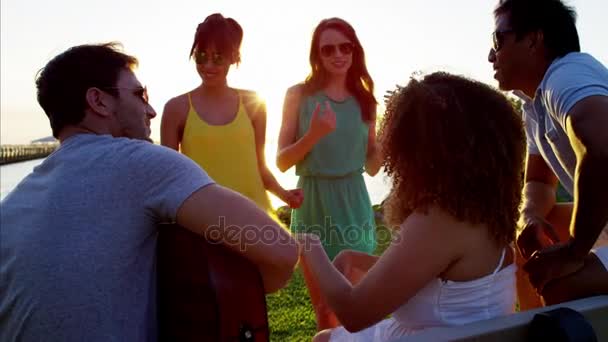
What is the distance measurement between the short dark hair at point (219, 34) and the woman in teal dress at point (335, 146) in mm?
445

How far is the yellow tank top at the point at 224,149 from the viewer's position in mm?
3852

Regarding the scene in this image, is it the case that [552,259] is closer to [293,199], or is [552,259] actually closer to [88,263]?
[88,263]

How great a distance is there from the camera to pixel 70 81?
2.07 metres

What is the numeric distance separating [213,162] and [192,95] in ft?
1.49

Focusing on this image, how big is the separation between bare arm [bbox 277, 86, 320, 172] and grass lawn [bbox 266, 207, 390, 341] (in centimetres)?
96

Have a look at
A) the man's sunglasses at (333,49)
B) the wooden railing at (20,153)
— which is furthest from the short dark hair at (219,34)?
the wooden railing at (20,153)

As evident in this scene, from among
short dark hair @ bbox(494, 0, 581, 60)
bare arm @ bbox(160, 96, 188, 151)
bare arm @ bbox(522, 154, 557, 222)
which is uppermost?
short dark hair @ bbox(494, 0, 581, 60)

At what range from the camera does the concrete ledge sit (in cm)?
156

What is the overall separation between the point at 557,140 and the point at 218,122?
2057 millimetres

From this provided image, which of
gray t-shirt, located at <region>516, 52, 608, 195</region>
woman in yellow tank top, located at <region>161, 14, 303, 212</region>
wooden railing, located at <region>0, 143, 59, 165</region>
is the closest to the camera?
gray t-shirt, located at <region>516, 52, 608, 195</region>

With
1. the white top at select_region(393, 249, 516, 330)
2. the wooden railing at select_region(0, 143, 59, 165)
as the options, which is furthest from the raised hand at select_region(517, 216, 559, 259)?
the wooden railing at select_region(0, 143, 59, 165)

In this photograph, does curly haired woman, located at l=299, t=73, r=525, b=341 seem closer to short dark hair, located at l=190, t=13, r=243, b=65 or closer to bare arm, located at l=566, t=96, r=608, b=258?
bare arm, located at l=566, t=96, r=608, b=258

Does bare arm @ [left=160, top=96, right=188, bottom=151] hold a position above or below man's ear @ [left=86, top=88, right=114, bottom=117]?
below

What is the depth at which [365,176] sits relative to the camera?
159 inches
